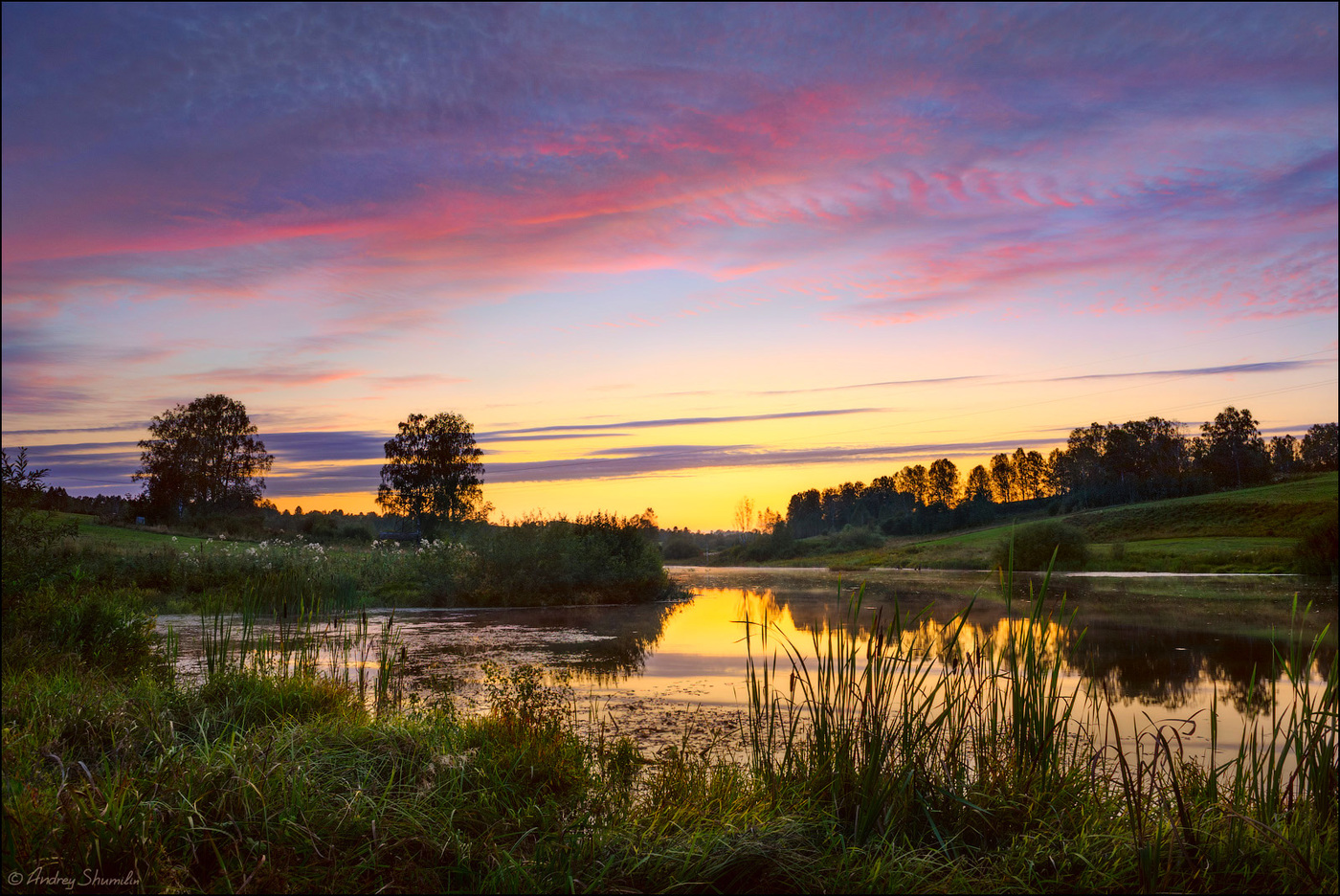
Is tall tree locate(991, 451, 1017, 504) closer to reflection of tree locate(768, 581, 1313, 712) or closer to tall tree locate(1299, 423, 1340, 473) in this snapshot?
tall tree locate(1299, 423, 1340, 473)

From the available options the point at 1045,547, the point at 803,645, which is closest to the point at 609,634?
the point at 803,645

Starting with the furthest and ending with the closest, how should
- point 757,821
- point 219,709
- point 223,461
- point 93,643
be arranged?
point 223,461, point 93,643, point 219,709, point 757,821

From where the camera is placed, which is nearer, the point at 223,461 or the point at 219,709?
the point at 219,709

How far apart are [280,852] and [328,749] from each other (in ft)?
5.34

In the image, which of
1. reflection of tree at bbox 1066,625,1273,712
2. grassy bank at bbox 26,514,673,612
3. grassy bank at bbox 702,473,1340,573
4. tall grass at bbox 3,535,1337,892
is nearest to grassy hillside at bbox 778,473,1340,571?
grassy bank at bbox 702,473,1340,573

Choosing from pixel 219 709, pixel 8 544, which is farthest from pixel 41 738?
pixel 8 544

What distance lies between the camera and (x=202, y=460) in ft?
139

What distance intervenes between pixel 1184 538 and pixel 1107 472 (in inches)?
878

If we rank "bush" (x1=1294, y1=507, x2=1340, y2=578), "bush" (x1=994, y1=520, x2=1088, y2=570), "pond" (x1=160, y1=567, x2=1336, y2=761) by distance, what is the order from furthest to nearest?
"bush" (x1=994, y1=520, x2=1088, y2=570)
"bush" (x1=1294, y1=507, x2=1340, y2=578)
"pond" (x1=160, y1=567, x2=1336, y2=761)

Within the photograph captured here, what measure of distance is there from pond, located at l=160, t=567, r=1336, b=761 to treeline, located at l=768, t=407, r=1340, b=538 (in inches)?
1256

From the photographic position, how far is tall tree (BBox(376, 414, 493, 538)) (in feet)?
151

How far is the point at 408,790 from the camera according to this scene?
13.9ft

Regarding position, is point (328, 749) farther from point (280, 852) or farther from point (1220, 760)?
point (1220, 760)

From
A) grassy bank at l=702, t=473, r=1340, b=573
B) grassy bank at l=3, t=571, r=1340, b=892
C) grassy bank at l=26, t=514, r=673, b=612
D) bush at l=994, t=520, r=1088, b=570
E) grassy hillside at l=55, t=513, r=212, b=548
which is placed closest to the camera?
grassy bank at l=3, t=571, r=1340, b=892
